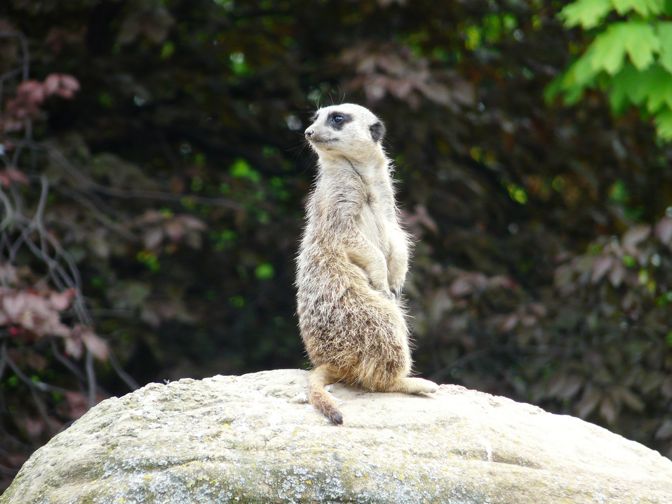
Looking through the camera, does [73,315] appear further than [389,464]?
Yes

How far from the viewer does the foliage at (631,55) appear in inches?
188

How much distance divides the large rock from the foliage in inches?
78.0

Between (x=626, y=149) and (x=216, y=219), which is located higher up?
(x=626, y=149)

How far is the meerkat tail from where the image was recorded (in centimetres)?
326

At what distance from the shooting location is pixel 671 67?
486 cm

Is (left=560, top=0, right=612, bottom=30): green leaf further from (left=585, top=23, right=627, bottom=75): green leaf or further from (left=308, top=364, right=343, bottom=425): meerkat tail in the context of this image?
(left=308, top=364, right=343, bottom=425): meerkat tail

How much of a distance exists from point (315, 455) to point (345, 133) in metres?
1.63

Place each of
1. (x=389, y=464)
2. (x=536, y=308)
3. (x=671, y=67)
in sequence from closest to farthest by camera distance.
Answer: (x=389, y=464) → (x=671, y=67) → (x=536, y=308)

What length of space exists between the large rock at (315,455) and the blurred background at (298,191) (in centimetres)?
176

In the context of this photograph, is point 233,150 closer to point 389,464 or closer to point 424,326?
point 424,326

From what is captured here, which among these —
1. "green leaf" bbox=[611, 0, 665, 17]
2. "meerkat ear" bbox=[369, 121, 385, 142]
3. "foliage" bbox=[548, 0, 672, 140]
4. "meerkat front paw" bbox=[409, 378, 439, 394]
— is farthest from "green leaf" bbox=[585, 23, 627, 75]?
"meerkat front paw" bbox=[409, 378, 439, 394]

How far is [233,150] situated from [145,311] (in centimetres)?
144

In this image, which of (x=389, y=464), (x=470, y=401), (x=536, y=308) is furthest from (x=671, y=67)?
(x=389, y=464)

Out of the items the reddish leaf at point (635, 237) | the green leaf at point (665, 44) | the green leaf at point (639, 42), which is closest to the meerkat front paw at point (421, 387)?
the green leaf at point (639, 42)
